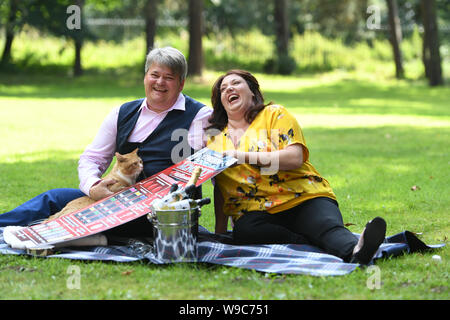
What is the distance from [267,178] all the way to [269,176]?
22 millimetres

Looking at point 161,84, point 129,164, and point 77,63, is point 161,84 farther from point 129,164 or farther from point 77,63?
point 77,63

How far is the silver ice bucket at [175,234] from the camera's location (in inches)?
175

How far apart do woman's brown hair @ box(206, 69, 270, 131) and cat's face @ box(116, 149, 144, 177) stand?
2.06 feet

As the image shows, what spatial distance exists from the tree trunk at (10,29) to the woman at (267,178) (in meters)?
20.5

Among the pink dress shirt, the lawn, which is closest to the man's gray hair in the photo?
the pink dress shirt

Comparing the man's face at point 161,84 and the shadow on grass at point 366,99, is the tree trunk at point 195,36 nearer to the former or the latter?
the shadow on grass at point 366,99

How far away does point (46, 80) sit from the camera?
25.7 m

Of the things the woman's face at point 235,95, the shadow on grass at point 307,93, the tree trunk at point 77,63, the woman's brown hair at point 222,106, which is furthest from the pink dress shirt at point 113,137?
the tree trunk at point 77,63

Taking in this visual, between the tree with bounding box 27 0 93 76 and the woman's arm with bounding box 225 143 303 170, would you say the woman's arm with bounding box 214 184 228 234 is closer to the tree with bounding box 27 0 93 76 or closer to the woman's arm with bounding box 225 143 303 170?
the woman's arm with bounding box 225 143 303 170

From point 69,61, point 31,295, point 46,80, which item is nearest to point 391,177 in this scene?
point 31,295

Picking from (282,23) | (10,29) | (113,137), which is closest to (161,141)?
(113,137)

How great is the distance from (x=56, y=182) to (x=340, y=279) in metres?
5.03

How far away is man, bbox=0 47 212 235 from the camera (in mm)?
5160
